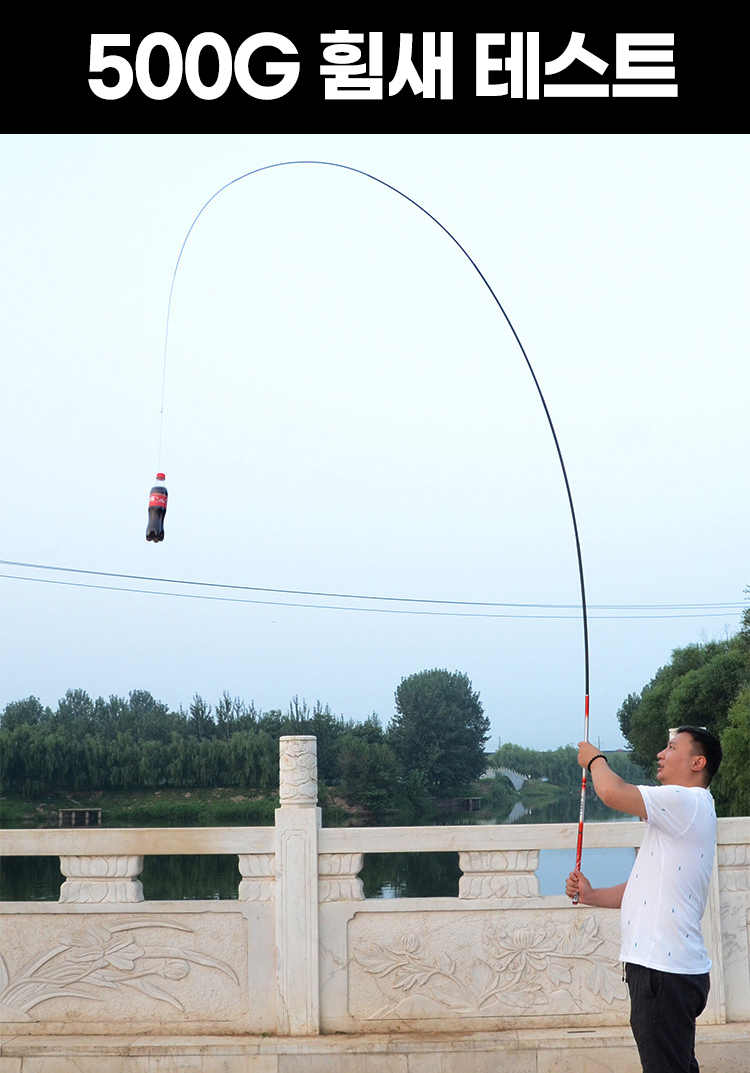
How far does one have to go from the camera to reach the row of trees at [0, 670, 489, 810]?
31.0 m

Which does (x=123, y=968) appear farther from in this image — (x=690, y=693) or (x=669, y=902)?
(x=690, y=693)

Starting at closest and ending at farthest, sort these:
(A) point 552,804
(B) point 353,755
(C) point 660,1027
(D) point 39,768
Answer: (C) point 660,1027 < (D) point 39,768 < (B) point 353,755 < (A) point 552,804

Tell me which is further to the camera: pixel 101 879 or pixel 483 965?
pixel 101 879

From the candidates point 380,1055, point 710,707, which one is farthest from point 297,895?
point 710,707

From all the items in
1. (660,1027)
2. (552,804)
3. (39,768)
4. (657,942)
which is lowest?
(552,804)

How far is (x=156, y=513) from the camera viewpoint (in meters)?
4.37

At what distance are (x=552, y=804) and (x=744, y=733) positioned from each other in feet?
93.2

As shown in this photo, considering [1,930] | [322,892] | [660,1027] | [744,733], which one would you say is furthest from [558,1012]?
[744,733]

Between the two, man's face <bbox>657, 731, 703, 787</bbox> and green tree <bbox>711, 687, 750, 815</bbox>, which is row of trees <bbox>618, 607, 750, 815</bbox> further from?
man's face <bbox>657, 731, 703, 787</bbox>

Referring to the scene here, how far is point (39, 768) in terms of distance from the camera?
30.6m

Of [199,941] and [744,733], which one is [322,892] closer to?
[199,941]

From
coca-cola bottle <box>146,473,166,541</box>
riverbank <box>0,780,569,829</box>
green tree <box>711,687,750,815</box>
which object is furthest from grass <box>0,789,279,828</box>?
coca-cola bottle <box>146,473,166,541</box>

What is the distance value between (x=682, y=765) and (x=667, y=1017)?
633 mm

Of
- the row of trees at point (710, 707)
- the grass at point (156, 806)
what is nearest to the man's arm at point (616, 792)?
the row of trees at point (710, 707)
